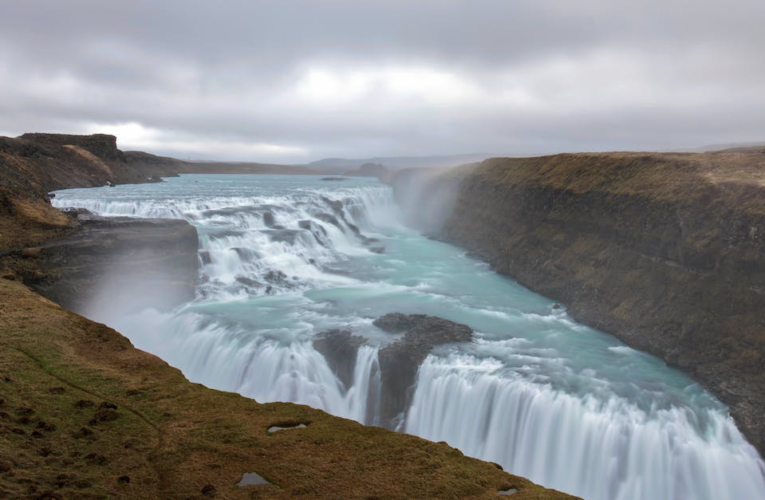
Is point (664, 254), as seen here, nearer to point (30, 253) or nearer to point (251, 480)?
point (251, 480)

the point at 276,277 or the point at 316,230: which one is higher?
the point at 316,230

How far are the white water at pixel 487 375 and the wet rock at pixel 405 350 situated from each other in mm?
422

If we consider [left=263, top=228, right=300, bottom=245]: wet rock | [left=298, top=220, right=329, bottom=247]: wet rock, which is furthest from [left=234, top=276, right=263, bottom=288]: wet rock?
[left=298, top=220, right=329, bottom=247]: wet rock

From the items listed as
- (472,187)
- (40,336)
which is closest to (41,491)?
(40,336)

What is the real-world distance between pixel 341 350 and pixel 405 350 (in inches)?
98.6

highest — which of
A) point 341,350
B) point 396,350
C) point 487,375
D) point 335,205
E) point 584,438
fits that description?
point 335,205

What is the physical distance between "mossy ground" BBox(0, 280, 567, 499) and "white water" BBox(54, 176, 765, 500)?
831cm

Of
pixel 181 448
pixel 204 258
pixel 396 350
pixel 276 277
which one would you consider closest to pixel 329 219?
pixel 276 277

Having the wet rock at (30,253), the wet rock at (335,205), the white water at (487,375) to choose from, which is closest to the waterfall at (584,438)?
the white water at (487,375)

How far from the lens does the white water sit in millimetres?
14859

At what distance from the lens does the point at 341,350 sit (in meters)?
19.8

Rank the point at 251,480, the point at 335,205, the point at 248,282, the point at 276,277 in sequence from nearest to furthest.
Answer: the point at 251,480, the point at 248,282, the point at 276,277, the point at 335,205

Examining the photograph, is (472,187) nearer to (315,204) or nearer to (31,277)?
(315,204)

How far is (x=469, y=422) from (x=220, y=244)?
846 inches
